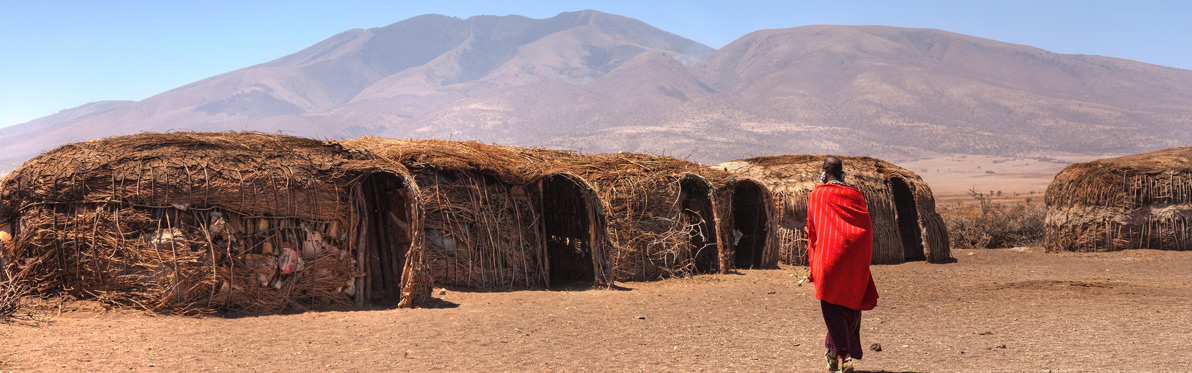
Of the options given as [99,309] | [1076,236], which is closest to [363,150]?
[99,309]

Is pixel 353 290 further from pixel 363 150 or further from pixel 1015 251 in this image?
pixel 1015 251

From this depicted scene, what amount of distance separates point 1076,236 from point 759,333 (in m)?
11.3

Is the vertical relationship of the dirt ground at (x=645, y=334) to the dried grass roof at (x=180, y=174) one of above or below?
below

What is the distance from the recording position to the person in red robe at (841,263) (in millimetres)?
7031

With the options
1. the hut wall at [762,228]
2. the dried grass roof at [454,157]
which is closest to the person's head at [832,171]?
the dried grass roof at [454,157]

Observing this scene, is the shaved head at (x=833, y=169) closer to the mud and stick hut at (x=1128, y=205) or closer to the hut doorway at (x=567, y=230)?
the hut doorway at (x=567, y=230)

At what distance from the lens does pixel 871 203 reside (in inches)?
645

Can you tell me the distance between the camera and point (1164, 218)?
56.2 feet

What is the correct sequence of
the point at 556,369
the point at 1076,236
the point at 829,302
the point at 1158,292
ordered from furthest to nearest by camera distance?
the point at 1076,236
the point at 1158,292
the point at 556,369
the point at 829,302

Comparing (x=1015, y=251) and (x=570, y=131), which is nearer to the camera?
(x=1015, y=251)

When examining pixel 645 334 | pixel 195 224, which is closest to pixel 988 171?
pixel 645 334

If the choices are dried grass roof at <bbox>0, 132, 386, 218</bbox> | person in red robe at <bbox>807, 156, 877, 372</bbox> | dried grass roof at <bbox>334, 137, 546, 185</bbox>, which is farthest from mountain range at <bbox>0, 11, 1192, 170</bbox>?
person in red robe at <bbox>807, 156, 877, 372</bbox>

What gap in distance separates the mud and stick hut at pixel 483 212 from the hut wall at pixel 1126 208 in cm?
1015

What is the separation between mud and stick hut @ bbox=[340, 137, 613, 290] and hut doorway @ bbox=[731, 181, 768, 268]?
3863 millimetres
